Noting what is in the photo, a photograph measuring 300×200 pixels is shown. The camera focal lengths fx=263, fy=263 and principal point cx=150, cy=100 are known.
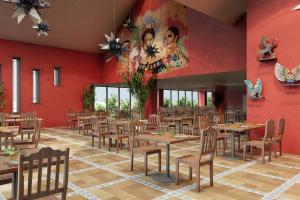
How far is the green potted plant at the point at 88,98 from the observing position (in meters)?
14.1

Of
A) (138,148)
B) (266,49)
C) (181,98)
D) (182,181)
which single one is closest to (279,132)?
(266,49)

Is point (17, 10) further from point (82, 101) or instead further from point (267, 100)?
point (82, 101)

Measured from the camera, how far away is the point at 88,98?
14.2 meters

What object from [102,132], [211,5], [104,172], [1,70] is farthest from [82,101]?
[104,172]

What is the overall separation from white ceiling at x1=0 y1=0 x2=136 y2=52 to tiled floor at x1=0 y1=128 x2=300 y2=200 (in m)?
7.30

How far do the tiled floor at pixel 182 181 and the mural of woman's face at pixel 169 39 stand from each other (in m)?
6.17

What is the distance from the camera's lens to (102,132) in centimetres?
756

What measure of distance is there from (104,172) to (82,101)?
31.8ft

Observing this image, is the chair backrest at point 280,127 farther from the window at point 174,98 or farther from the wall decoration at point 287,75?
the window at point 174,98

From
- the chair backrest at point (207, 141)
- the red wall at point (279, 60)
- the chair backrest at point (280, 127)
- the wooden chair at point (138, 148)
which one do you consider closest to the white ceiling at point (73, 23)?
the red wall at point (279, 60)

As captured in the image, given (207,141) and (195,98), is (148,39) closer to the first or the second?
(207,141)

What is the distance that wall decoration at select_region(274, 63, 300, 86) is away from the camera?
6.26 metres

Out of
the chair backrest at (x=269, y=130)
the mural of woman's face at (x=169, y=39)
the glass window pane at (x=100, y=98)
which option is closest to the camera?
the chair backrest at (x=269, y=130)

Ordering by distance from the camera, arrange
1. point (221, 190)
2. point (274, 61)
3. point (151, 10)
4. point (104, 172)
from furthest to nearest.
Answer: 1. point (151, 10)
2. point (274, 61)
3. point (104, 172)
4. point (221, 190)
